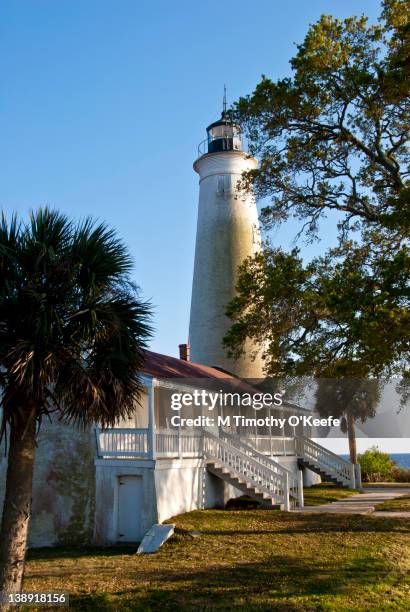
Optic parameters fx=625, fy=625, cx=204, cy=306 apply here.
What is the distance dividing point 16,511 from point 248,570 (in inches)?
177

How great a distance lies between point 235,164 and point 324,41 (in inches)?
642

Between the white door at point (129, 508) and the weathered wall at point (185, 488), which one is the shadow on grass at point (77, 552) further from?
the weathered wall at point (185, 488)

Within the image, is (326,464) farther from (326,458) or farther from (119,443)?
(119,443)

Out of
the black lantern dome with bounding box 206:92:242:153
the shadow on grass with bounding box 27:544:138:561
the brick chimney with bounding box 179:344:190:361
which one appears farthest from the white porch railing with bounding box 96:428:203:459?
the black lantern dome with bounding box 206:92:242:153

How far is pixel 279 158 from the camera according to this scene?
57.3ft

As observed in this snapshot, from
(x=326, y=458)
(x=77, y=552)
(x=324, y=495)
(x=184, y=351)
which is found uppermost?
(x=184, y=351)

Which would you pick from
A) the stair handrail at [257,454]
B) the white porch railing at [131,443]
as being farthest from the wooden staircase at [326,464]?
the white porch railing at [131,443]

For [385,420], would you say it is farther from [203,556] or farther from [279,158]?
[203,556]

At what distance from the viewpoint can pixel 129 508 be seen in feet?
53.3

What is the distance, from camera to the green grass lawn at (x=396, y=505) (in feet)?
62.7

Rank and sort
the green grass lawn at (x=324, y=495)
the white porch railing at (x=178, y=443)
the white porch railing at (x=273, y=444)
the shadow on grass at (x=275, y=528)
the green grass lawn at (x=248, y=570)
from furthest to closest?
the white porch railing at (x=273, y=444) < the green grass lawn at (x=324, y=495) < the white porch railing at (x=178, y=443) < the shadow on grass at (x=275, y=528) < the green grass lawn at (x=248, y=570)

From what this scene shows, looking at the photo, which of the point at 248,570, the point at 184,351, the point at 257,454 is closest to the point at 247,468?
the point at 257,454

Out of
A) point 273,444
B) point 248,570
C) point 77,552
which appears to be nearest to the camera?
point 248,570

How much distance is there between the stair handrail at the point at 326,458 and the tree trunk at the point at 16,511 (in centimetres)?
1959
